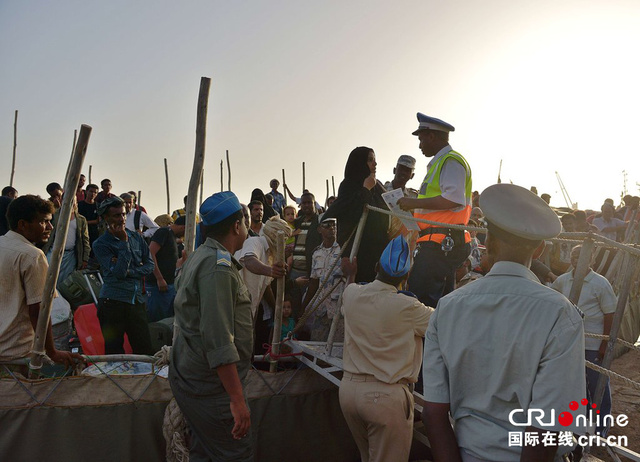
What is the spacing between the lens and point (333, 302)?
19.3 feet

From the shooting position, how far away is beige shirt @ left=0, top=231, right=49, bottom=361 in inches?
156

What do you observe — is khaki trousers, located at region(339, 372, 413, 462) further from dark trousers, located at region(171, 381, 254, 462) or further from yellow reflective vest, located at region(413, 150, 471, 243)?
yellow reflective vest, located at region(413, 150, 471, 243)

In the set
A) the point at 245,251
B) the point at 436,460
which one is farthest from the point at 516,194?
the point at 245,251

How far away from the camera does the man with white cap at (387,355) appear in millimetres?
3678

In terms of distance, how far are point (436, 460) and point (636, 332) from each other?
9.99 meters

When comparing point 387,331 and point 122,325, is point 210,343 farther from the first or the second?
point 122,325

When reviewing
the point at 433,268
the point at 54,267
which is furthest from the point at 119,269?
the point at 433,268

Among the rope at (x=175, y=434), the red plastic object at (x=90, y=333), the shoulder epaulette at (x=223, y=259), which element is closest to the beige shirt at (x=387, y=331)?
the shoulder epaulette at (x=223, y=259)

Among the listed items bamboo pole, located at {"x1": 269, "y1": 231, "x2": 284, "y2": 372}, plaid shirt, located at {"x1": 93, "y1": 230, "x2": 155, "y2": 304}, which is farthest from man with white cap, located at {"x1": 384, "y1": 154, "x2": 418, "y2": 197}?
plaid shirt, located at {"x1": 93, "y1": 230, "x2": 155, "y2": 304}

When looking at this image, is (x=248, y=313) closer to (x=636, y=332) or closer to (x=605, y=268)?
(x=605, y=268)

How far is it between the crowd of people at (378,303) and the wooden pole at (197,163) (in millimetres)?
692

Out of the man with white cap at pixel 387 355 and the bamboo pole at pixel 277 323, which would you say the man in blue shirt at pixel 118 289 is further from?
the man with white cap at pixel 387 355

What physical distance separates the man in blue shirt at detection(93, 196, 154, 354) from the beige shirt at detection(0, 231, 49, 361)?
4.40 ft

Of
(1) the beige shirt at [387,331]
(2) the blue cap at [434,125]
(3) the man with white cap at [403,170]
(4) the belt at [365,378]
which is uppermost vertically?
(2) the blue cap at [434,125]
